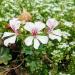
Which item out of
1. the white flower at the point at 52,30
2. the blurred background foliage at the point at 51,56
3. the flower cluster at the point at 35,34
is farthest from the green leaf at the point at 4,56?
the white flower at the point at 52,30

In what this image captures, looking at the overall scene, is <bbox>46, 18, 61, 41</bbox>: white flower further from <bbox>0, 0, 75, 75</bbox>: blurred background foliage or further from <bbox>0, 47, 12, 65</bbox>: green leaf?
<bbox>0, 47, 12, 65</bbox>: green leaf

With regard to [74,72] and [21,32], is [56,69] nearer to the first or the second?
[74,72]

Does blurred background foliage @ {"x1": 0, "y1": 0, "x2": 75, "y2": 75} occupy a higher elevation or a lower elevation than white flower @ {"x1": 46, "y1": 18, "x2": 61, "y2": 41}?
lower

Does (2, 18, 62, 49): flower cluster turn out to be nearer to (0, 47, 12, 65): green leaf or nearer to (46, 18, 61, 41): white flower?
(46, 18, 61, 41): white flower

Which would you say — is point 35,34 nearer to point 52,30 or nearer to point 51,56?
point 52,30

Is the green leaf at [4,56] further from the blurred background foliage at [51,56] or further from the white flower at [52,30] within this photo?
the white flower at [52,30]

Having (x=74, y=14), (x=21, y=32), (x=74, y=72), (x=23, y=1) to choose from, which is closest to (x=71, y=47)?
(x=74, y=72)

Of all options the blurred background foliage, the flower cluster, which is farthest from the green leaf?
the flower cluster

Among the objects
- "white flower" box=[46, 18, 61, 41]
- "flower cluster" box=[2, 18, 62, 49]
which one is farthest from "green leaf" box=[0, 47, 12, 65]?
"white flower" box=[46, 18, 61, 41]

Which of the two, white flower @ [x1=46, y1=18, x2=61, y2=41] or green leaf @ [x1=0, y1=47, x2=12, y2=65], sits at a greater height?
white flower @ [x1=46, y1=18, x2=61, y2=41]

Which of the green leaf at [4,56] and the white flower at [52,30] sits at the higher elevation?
the white flower at [52,30]

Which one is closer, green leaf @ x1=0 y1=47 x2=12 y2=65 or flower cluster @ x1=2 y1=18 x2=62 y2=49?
flower cluster @ x1=2 y1=18 x2=62 y2=49
